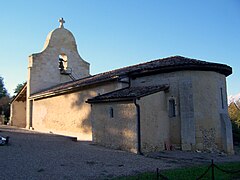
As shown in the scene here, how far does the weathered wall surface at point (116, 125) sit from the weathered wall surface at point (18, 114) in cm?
1964

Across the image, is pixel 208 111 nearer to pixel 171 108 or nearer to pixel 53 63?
pixel 171 108

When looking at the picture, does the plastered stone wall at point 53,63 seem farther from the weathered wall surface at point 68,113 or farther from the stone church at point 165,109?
the stone church at point 165,109

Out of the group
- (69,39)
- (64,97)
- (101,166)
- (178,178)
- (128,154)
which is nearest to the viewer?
(178,178)

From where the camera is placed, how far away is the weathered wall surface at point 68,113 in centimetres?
1800

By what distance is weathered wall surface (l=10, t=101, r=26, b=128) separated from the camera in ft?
103

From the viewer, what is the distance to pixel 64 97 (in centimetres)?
2133

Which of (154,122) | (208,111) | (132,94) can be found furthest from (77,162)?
(208,111)

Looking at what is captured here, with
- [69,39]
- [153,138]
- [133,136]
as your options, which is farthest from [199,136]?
[69,39]

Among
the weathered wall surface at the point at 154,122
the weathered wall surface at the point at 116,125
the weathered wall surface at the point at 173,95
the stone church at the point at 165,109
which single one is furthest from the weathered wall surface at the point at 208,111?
the weathered wall surface at the point at 116,125

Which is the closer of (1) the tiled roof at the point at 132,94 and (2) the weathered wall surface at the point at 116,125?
(2) the weathered wall surface at the point at 116,125

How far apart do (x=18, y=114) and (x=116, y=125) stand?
22.3m

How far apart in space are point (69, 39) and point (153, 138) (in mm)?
19873

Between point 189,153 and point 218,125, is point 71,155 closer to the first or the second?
point 189,153

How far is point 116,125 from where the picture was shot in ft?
44.1
